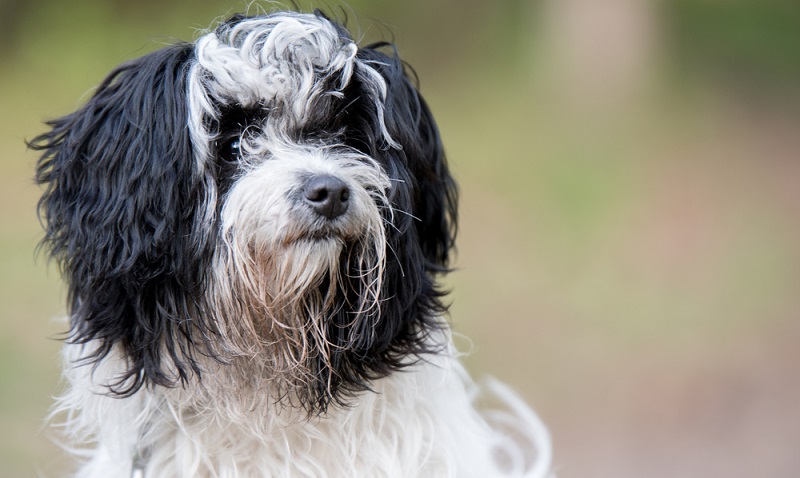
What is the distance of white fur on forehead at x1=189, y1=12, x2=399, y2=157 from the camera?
2.15 metres

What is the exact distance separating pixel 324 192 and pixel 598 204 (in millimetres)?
3588

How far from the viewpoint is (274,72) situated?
214 centimetres

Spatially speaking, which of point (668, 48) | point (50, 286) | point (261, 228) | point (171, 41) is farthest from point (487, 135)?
point (261, 228)

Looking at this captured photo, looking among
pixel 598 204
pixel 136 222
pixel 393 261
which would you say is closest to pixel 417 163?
pixel 393 261

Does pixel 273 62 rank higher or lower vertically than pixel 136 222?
higher

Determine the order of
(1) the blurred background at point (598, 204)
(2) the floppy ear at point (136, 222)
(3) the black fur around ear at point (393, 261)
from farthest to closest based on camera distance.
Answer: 1. (1) the blurred background at point (598, 204)
2. (3) the black fur around ear at point (393, 261)
3. (2) the floppy ear at point (136, 222)

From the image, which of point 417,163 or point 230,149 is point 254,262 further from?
point 417,163

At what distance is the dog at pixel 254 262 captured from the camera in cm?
212

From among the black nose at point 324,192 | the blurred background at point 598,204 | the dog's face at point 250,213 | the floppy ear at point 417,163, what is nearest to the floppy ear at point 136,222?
the dog's face at point 250,213

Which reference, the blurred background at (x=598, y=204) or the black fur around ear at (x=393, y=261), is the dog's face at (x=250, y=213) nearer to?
the black fur around ear at (x=393, y=261)

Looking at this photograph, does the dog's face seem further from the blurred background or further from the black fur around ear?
the blurred background

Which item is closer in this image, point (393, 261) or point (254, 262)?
point (254, 262)

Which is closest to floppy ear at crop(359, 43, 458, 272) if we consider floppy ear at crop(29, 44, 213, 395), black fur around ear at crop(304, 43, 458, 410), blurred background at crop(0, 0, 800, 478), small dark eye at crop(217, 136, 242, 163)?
black fur around ear at crop(304, 43, 458, 410)

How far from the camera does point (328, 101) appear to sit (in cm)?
221
